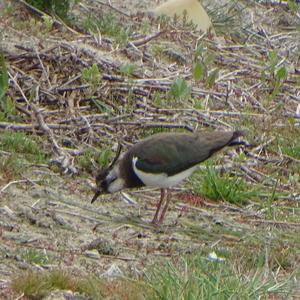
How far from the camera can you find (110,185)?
337 inches

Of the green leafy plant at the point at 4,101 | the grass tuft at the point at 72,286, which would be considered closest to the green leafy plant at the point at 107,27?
the green leafy plant at the point at 4,101

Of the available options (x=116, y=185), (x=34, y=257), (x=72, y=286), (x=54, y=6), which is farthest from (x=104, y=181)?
(x=54, y=6)

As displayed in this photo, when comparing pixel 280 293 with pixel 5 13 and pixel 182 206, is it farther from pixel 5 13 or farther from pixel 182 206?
pixel 5 13

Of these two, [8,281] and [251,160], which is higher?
[8,281]

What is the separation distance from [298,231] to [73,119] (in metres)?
2.65

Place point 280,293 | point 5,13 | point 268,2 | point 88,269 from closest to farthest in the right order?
point 280,293 < point 88,269 < point 5,13 < point 268,2

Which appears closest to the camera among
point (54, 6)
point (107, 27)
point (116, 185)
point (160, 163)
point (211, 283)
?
point (211, 283)

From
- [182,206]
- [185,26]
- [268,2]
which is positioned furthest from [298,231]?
[268,2]

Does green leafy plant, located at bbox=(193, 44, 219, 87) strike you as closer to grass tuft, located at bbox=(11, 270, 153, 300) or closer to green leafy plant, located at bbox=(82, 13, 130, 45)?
green leafy plant, located at bbox=(82, 13, 130, 45)

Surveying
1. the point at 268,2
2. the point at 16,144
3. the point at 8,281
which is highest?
the point at 8,281

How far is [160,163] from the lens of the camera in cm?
848

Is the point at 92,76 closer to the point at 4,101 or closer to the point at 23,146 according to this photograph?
the point at 4,101

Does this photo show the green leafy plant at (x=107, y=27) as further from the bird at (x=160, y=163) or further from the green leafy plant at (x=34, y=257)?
the green leafy plant at (x=34, y=257)

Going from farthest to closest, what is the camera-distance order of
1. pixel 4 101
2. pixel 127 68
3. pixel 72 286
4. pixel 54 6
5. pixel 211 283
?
pixel 54 6, pixel 127 68, pixel 4 101, pixel 72 286, pixel 211 283
